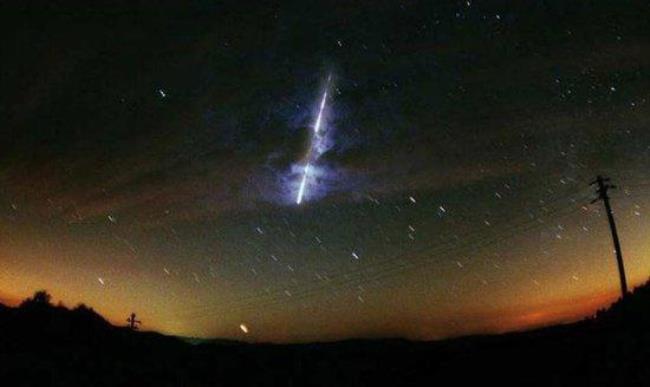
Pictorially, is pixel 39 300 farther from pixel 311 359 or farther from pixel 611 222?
pixel 611 222

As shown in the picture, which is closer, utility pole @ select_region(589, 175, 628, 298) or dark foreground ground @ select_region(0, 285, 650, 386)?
dark foreground ground @ select_region(0, 285, 650, 386)

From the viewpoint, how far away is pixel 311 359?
34.4 metres

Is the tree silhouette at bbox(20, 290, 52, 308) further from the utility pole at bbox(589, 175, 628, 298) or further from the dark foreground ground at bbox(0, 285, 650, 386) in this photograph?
the utility pole at bbox(589, 175, 628, 298)

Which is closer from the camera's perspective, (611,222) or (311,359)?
(611,222)

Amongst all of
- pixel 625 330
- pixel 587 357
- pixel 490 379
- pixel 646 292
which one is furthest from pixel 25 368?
pixel 646 292

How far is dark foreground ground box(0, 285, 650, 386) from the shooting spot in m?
19.0

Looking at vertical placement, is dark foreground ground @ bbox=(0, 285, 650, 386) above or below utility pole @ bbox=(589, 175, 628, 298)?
below

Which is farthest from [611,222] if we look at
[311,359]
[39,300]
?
[39,300]

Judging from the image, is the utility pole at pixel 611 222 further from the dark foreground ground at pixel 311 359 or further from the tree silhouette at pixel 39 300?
the tree silhouette at pixel 39 300

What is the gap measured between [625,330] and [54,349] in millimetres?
27924

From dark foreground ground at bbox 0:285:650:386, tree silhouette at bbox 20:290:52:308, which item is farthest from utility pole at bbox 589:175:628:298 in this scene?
tree silhouette at bbox 20:290:52:308

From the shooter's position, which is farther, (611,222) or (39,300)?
(39,300)

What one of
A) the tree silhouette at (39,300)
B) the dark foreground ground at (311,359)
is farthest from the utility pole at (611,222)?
the tree silhouette at (39,300)

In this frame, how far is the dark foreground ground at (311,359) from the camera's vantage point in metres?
19.0
